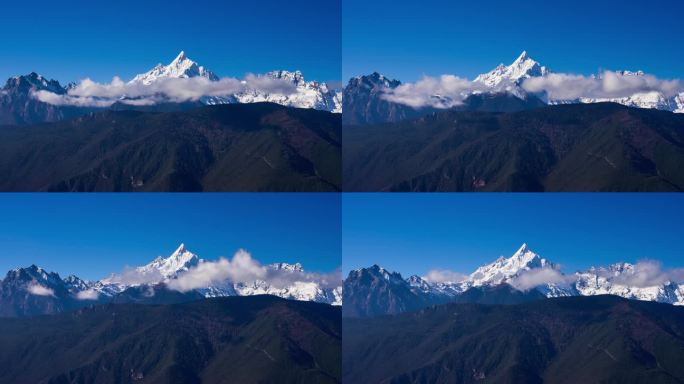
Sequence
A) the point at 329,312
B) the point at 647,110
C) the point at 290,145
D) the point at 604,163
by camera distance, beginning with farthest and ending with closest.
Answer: the point at 647,110 < the point at 604,163 < the point at 290,145 < the point at 329,312

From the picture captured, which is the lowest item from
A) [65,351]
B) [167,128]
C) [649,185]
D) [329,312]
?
[65,351]

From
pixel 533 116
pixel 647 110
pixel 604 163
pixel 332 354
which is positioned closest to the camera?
pixel 332 354

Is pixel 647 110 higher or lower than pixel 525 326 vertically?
higher

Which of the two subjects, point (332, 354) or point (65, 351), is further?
point (65, 351)

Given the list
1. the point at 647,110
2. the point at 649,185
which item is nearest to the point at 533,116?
the point at 647,110

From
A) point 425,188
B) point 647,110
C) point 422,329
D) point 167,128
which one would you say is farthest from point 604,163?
point 167,128

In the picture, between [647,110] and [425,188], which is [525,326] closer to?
[425,188]

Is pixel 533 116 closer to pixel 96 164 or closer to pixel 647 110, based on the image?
pixel 647 110

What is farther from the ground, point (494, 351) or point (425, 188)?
point (425, 188)

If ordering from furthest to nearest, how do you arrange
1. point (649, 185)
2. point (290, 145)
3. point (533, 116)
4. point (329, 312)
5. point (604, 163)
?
1. point (533, 116)
2. point (604, 163)
3. point (290, 145)
4. point (649, 185)
5. point (329, 312)
